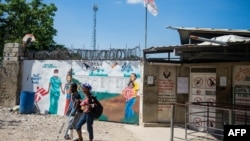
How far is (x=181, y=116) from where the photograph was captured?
1315 cm

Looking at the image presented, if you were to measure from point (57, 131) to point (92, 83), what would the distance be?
150 inches

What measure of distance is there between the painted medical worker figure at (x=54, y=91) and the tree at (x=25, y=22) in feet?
29.7

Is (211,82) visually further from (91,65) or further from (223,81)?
(91,65)

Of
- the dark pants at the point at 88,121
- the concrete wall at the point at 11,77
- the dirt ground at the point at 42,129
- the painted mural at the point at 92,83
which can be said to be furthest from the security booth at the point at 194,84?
the concrete wall at the point at 11,77

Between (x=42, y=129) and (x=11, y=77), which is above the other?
(x=11, y=77)

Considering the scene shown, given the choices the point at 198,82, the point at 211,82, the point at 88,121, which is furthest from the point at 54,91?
the point at 88,121

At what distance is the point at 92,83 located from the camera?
47.4 ft

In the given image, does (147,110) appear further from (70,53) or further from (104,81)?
(70,53)

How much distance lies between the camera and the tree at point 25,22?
79.7 ft

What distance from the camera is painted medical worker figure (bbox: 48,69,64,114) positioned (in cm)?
1529

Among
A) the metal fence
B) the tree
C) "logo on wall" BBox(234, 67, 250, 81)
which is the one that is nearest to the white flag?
the metal fence

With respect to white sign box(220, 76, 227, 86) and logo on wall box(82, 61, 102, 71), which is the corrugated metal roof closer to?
white sign box(220, 76, 227, 86)

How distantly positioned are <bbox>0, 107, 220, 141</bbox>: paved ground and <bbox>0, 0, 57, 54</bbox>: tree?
10910mm

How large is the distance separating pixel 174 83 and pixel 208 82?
4.65 feet
